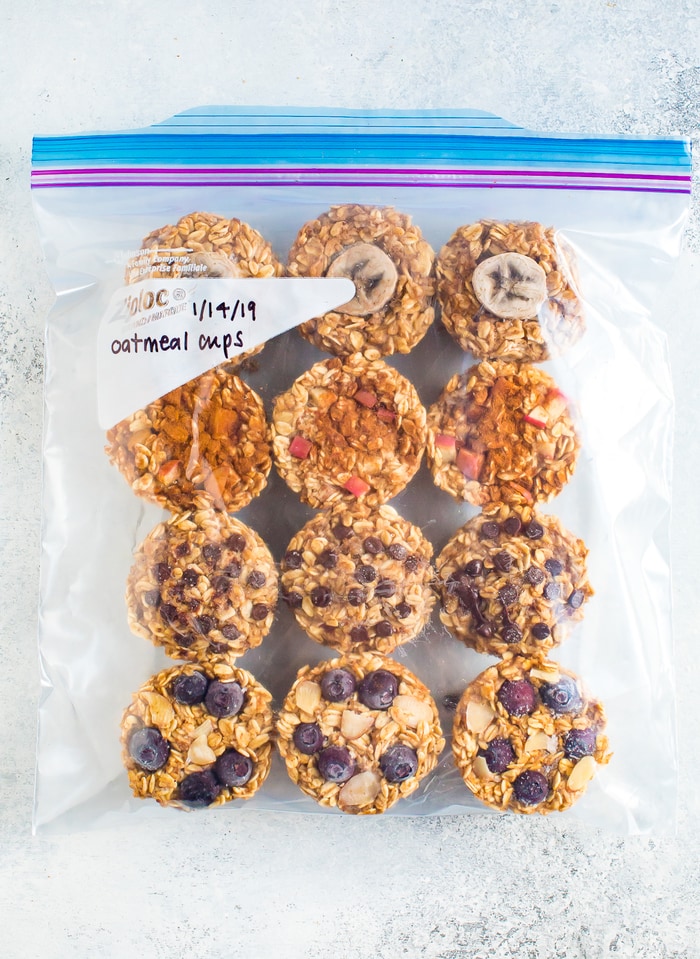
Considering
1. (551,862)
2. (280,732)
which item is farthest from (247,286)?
(551,862)

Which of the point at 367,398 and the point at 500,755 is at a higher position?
the point at 367,398

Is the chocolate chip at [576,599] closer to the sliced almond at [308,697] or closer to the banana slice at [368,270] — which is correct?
the sliced almond at [308,697]

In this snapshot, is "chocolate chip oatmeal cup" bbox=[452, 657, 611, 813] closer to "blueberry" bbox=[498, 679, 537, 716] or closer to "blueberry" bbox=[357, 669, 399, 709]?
"blueberry" bbox=[498, 679, 537, 716]

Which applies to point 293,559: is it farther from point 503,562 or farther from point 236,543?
point 503,562

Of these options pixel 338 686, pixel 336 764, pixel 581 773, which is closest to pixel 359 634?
pixel 338 686

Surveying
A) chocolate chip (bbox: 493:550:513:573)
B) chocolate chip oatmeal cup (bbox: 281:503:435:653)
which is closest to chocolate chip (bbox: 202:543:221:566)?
chocolate chip oatmeal cup (bbox: 281:503:435:653)

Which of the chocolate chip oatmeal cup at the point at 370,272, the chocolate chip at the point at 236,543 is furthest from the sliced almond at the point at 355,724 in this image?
the chocolate chip oatmeal cup at the point at 370,272
